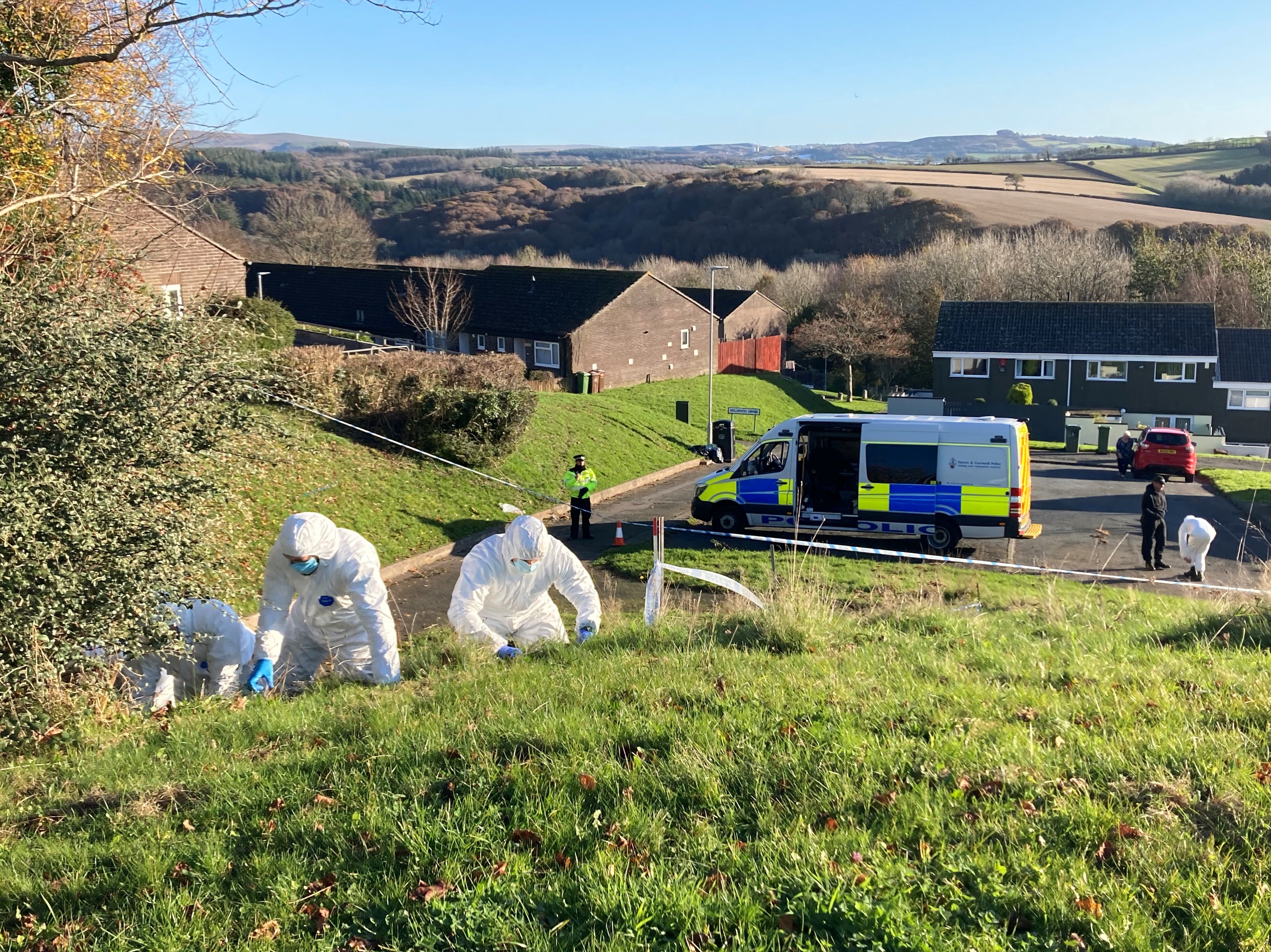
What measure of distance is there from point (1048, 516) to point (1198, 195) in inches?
4623

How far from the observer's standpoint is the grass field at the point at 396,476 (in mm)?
12912

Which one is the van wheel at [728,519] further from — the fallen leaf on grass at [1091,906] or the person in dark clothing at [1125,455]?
the person in dark clothing at [1125,455]

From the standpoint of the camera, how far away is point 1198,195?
116m

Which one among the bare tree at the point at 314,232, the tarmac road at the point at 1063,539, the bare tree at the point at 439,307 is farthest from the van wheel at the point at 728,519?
the bare tree at the point at 314,232

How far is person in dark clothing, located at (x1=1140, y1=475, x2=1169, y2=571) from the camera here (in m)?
15.8

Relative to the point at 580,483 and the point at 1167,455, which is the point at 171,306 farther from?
the point at 1167,455

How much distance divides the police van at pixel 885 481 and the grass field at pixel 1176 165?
442 feet

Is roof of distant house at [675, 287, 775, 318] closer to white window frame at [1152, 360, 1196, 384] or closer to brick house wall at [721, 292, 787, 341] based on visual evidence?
brick house wall at [721, 292, 787, 341]

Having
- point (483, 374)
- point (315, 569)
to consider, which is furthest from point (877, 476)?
point (315, 569)

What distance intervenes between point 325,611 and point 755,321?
45.9 meters

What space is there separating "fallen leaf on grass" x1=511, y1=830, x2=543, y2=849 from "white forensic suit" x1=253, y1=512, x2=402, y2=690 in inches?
139

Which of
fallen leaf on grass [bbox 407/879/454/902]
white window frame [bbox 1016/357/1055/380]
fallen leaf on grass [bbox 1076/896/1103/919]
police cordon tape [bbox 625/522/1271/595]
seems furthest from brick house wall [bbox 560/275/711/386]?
fallen leaf on grass [bbox 1076/896/1103/919]

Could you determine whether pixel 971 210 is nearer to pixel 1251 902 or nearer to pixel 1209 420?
pixel 1209 420

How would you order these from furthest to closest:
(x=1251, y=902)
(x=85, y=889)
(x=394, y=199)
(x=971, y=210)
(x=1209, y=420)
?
(x=394, y=199) < (x=971, y=210) < (x=1209, y=420) < (x=85, y=889) < (x=1251, y=902)
